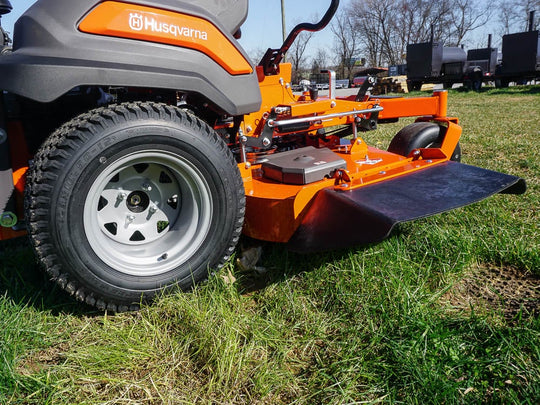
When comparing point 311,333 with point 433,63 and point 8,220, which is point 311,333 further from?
point 433,63

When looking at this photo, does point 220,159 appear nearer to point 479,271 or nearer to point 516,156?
point 479,271

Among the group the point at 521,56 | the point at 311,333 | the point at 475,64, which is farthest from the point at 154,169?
the point at 475,64

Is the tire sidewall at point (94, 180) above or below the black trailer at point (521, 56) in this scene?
below

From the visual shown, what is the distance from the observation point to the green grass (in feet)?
5.09

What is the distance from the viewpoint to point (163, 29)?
193 centimetres

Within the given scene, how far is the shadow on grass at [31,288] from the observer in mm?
2074

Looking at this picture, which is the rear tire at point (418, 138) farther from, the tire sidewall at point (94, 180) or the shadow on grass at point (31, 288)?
the shadow on grass at point (31, 288)

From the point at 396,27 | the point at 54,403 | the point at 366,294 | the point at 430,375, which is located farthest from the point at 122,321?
the point at 396,27

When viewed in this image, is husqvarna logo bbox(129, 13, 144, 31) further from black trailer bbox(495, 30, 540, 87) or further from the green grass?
black trailer bbox(495, 30, 540, 87)

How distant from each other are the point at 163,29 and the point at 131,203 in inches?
32.5

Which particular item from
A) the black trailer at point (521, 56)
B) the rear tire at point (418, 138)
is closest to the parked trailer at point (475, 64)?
the black trailer at point (521, 56)

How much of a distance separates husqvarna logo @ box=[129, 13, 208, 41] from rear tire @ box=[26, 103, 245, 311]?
334 millimetres

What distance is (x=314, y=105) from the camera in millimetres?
2793

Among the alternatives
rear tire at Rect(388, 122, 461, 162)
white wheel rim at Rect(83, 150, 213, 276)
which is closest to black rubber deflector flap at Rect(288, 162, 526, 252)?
white wheel rim at Rect(83, 150, 213, 276)
